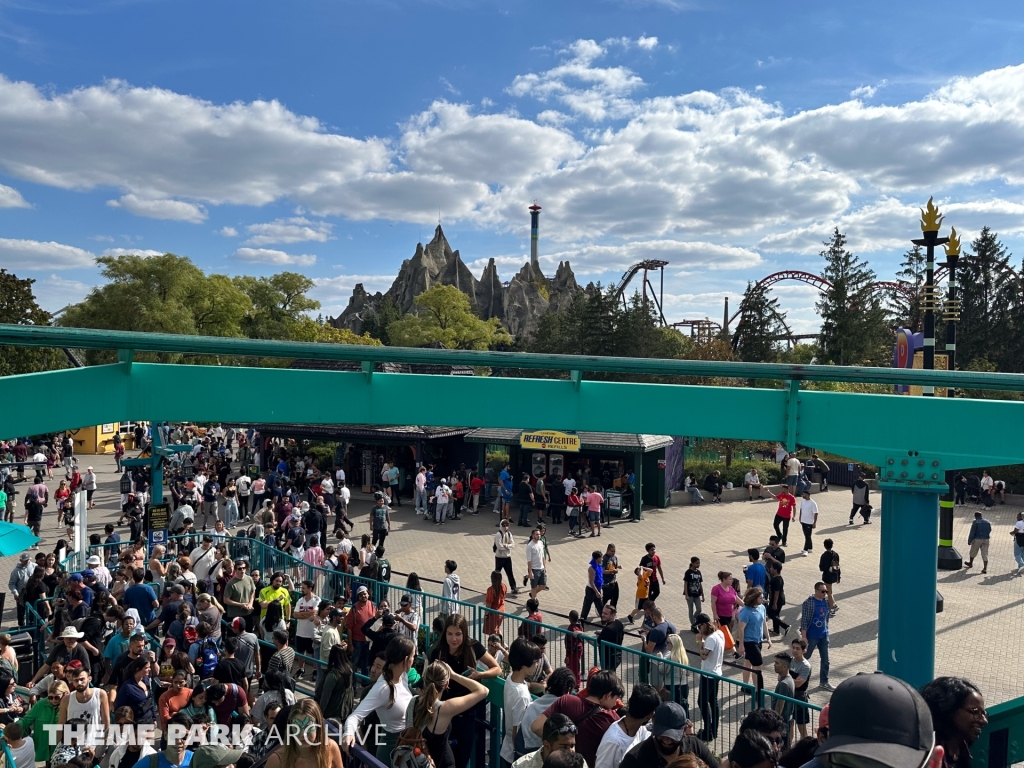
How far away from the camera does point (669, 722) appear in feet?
12.6

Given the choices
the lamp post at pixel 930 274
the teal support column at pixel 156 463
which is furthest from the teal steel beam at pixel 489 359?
the lamp post at pixel 930 274

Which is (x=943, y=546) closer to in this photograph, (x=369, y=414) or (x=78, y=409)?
(x=369, y=414)

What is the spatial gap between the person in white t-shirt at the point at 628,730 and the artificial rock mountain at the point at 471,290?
101608 mm

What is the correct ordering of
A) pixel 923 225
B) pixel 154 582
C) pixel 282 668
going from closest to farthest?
1. pixel 282 668
2. pixel 154 582
3. pixel 923 225

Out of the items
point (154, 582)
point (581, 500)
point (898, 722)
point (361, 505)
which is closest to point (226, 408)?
point (898, 722)

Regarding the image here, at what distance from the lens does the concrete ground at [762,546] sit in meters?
11.2

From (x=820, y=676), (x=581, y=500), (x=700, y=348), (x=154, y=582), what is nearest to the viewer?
(x=820, y=676)

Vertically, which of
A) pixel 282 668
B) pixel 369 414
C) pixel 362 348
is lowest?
pixel 282 668

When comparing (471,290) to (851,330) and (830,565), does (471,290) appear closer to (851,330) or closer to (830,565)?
(851,330)

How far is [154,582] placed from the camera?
11000mm

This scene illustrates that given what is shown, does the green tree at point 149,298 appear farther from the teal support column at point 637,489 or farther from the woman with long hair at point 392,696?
the woman with long hair at point 392,696

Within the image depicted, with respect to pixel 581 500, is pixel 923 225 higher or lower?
higher

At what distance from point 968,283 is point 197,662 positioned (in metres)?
44.3

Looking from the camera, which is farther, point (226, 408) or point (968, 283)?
point (968, 283)
